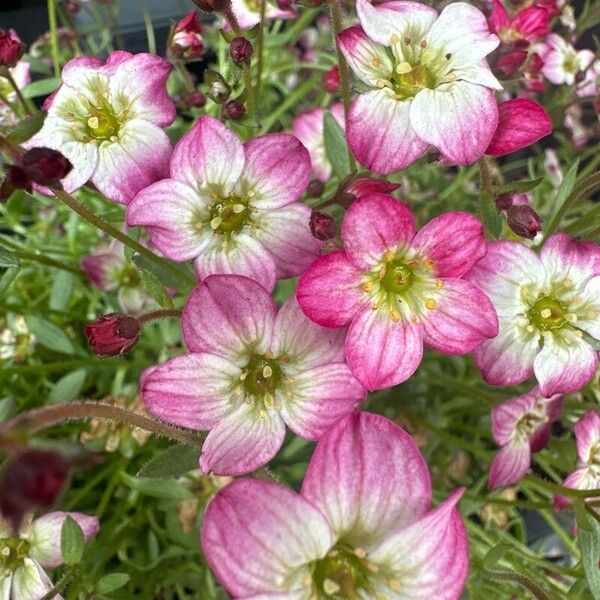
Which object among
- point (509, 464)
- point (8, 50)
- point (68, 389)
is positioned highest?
point (8, 50)

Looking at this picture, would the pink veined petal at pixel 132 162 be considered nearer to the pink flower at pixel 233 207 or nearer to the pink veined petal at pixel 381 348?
the pink flower at pixel 233 207

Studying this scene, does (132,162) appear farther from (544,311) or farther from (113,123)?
(544,311)

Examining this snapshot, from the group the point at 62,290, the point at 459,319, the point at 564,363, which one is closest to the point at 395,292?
the point at 459,319

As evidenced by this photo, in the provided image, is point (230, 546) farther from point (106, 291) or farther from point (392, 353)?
point (106, 291)

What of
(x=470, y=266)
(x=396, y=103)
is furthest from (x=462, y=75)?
(x=470, y=266)

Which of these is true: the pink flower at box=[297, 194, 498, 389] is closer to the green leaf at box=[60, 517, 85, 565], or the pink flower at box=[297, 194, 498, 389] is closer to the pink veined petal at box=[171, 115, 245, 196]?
the pink veined petal at box=[171, 115, 245, 196]

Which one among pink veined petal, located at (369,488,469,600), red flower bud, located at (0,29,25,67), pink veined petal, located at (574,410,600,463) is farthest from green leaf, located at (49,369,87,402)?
pink veined petal, located at (574,410,600,463)
